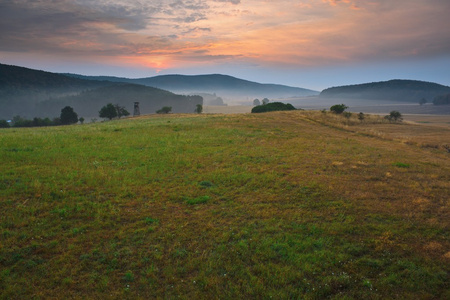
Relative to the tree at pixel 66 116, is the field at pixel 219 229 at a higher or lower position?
lower

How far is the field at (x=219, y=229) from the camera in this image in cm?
698

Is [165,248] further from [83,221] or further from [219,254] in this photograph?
[83,221]

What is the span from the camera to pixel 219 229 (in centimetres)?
962

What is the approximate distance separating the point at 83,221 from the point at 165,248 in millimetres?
3939

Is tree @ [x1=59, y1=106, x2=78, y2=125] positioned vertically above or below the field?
above

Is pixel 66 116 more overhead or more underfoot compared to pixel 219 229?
more overhead

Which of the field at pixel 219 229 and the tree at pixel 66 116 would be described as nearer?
the field at pixel 219 229

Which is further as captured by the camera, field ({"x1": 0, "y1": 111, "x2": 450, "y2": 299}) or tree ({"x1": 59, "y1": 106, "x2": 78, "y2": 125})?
tree ({"x1": 59, "y1": 106, "x2": 78, "y2": 125})

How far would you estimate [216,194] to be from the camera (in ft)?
42.3

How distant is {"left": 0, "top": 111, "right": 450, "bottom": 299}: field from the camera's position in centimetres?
698

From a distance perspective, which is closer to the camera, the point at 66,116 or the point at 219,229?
the point at 219,229

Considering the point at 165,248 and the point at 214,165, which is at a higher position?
the point at 214,165

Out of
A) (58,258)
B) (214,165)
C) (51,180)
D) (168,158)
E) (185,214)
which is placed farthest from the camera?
(168,158)

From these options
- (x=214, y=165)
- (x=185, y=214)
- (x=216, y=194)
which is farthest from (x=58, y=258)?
(x=214, y=165)
